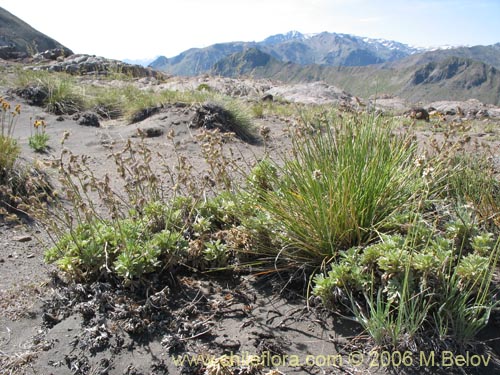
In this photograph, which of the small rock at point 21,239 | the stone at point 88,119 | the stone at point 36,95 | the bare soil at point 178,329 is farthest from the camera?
the stone at point 36,95

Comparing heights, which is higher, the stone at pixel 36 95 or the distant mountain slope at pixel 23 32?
the distant mountain slope at pixel 23 32

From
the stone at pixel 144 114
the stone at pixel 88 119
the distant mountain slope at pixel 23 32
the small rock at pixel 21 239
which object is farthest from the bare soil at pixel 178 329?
the distant mountain slope at pixel 23 32

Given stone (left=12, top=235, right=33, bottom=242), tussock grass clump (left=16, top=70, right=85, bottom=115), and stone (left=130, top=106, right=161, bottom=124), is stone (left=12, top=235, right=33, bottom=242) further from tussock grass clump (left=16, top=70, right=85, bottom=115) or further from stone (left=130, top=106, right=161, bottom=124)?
tussock grass clump (left=16, top=70, right=85, bottom=115)

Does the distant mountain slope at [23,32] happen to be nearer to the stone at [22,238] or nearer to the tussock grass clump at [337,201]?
the stone at [22,238]

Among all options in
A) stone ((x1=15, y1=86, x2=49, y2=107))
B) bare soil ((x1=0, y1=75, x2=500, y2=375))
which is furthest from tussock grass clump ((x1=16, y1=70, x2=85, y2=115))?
bare soil ((x1=0, y1=75, x2=500, y2=375))

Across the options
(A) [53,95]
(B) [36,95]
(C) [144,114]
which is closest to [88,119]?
(C) [144,114]

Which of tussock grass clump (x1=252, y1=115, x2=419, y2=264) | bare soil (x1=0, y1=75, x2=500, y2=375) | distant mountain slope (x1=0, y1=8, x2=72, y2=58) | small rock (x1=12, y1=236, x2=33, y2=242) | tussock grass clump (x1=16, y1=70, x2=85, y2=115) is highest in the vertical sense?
distant mountain slope (x1=0, y1=8, x2=72, y2=58)

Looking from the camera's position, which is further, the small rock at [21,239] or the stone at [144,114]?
the stone at [144,114]

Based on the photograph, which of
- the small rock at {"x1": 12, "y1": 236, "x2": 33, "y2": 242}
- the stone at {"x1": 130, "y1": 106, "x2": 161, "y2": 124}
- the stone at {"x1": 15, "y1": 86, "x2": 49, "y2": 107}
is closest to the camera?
the small rock at {"x1": 12, "y1": 236, "x2": 33, "y2": 242}

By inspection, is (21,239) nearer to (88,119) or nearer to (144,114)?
(88,119)

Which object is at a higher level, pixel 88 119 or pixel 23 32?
pixel 23 32

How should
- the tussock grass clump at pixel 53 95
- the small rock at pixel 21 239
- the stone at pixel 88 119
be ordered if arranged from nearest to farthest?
1. the small rock at pixel 21 239
2. the stone at pixel 88 119
3. the tussock grass clump at pixel 53 95

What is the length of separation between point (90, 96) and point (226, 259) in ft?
26.3

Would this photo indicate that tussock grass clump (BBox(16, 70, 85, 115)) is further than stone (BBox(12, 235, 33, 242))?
Yes
